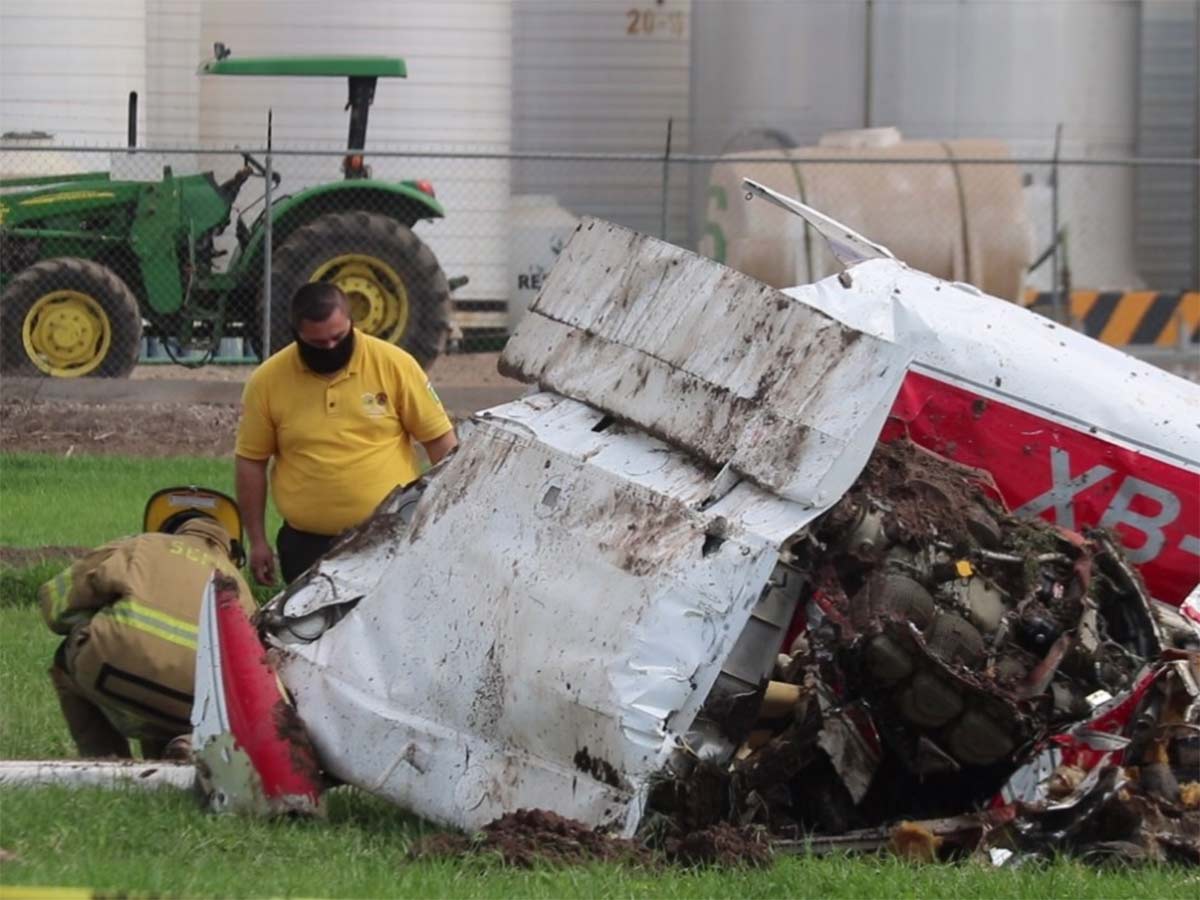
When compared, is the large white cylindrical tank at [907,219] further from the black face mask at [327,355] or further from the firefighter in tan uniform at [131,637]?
the firefighter in tan uniform at [131,637]

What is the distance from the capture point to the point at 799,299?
19.8 feet

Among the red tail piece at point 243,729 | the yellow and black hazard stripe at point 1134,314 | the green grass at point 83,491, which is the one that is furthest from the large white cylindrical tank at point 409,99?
the red tail piece at point 243,729

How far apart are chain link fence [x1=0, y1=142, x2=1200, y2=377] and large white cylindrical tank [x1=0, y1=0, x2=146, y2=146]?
84 centimetres

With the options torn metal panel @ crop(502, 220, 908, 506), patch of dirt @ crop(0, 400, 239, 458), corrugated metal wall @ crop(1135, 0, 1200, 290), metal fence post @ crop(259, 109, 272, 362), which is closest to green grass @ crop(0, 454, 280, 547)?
patch of dirt @ crop(0, 400, 239, 458)

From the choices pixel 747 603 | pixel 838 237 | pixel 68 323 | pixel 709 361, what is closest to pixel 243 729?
pixel 747 603

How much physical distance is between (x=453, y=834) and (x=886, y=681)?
1170 mm

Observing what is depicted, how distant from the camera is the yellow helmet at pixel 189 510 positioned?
23.8ft

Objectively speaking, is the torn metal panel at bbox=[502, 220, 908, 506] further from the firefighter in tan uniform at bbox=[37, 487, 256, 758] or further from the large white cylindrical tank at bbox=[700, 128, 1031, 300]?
the large white cylindrical tank at bbox=[700, 128, 1031, 300]

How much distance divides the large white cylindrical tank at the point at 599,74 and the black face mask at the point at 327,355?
541 inches

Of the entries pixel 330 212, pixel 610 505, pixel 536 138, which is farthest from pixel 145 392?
pixel 610 505

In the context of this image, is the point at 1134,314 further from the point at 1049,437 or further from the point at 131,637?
the point at 131,637

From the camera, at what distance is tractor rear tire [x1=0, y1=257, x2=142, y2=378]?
15.9 metres

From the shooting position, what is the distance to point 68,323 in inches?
630

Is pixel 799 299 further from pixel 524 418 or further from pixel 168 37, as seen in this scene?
pixel 168 37
